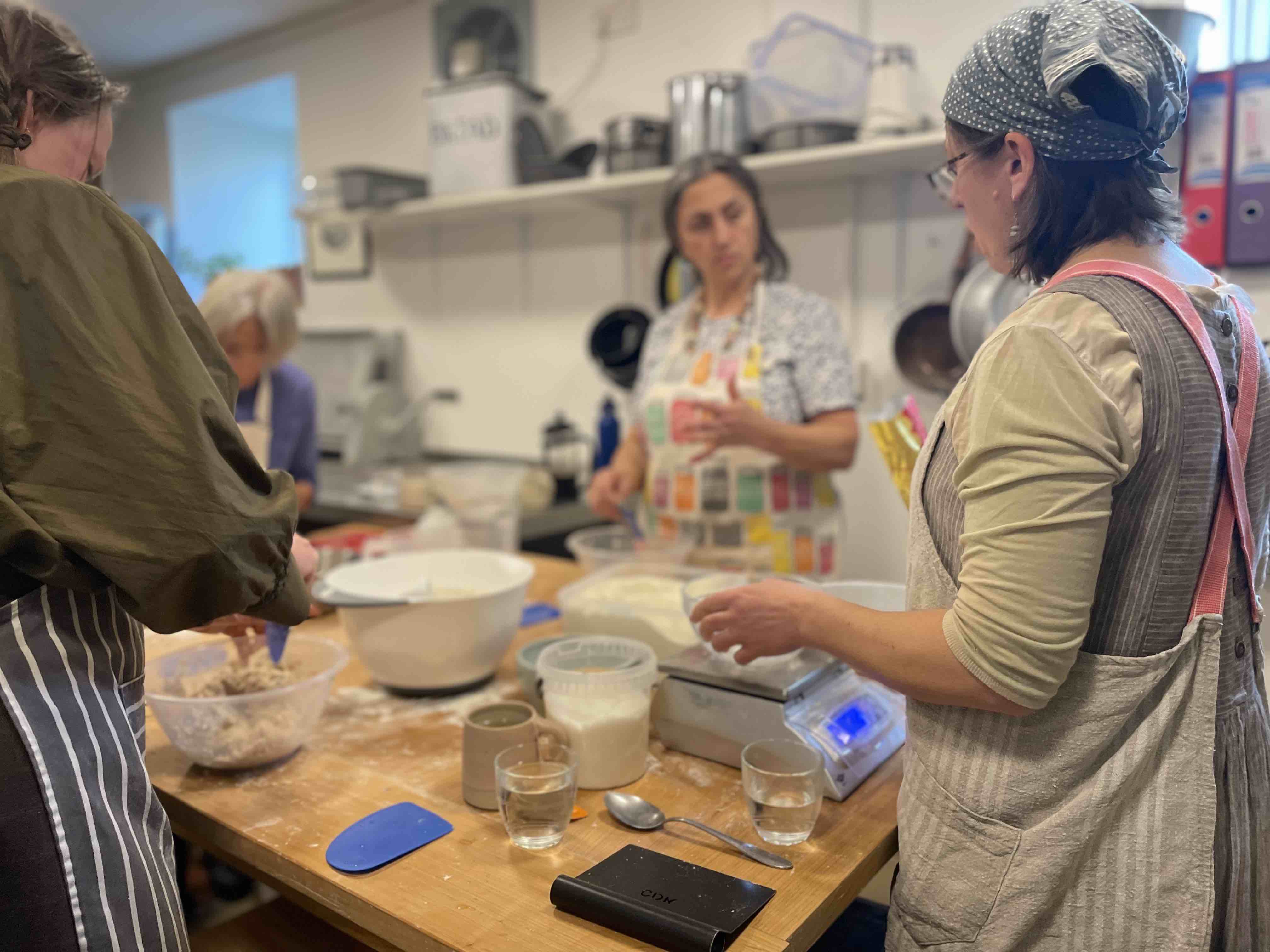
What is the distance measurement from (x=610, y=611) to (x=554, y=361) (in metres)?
2.16

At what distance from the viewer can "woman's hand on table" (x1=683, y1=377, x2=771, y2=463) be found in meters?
1.86

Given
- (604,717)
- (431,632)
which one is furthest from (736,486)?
(604,717)

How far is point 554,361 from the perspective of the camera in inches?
136

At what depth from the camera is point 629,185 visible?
2.74 m

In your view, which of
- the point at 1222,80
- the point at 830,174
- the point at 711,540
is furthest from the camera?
the point at 830,174

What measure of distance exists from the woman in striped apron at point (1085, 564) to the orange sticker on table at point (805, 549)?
1.20 meters

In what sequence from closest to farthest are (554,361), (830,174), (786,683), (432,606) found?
1. (786,683)
2. (432,606)
3. (830,174)
4. (554,361)

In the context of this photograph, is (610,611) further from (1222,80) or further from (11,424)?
(1222,80)

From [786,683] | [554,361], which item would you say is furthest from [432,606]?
[554,361]

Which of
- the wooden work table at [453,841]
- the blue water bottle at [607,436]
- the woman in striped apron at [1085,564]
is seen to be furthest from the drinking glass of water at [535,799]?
the blue water bottle at [607,436]

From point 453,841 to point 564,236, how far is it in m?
2.66

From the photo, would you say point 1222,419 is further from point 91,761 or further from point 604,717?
point 91,761

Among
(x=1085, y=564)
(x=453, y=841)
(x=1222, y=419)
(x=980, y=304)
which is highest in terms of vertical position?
(x=980, y=304)

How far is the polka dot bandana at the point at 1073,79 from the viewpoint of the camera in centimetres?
76
